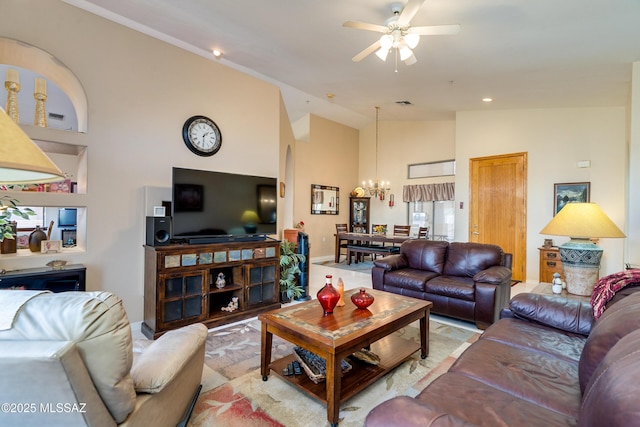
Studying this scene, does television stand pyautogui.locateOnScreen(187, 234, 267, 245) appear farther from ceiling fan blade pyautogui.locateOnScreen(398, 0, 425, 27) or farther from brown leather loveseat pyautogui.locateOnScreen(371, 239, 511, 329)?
ceiling fan blade pyautogui.locateOnScreen(398, 0, 425, 27)

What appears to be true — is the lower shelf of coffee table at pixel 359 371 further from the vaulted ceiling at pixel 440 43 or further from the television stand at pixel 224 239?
the vaulted ceiling at pixel 440 43

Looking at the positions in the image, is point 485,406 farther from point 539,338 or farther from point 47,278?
point 47,278

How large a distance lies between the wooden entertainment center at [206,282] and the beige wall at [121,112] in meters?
0.36

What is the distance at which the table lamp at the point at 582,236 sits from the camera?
246 centimetres

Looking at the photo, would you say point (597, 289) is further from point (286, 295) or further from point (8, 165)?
point (286, 295)

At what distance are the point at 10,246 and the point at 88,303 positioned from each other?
106 inches

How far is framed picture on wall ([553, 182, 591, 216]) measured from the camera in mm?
4789

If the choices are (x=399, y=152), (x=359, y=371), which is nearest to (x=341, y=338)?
(x=359, y=371)

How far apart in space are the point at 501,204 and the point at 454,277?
262 centimetres

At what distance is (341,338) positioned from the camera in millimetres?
1825

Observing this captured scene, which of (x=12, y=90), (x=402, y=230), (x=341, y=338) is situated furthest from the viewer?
(x=402, y=230)

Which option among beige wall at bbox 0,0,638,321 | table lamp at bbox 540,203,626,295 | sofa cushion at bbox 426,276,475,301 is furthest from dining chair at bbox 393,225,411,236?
table lamp at bbox 540,203,626,295

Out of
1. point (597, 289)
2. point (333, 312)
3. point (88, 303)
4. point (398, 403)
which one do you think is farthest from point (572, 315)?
point (88, 303)

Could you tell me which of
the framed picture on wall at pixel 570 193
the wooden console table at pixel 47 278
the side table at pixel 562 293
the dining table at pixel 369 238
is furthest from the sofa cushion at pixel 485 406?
the dining table at pixel 369 238
